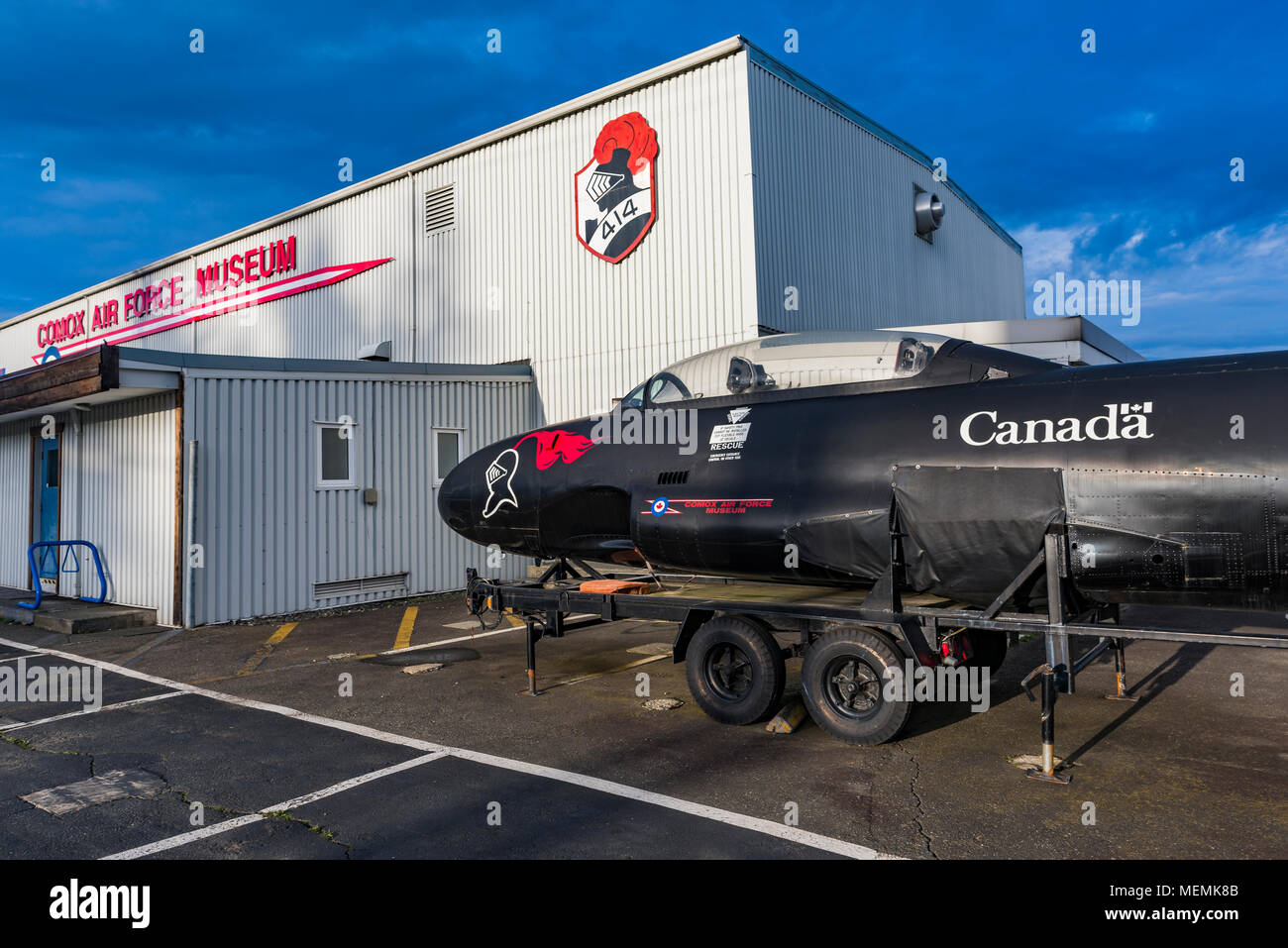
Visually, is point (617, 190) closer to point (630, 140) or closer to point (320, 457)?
point (630, 140)

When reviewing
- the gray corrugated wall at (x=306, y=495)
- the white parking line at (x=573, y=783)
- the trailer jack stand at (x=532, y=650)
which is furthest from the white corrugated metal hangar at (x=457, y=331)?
the trailer jack stand at (x=532, y=650)

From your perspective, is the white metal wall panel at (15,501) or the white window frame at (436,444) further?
the white metal wall panel at (15,501)

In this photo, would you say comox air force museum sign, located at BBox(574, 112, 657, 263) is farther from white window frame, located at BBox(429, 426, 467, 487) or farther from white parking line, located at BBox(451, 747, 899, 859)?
white parking line, located at BBox(451, 747, 899, 859)

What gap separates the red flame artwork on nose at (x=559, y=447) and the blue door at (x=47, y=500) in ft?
37.7

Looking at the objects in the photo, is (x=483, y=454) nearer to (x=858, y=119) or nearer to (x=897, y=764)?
(x=897, y=764)

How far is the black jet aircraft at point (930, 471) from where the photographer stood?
17.7 ft

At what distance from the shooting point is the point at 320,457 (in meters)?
13.8

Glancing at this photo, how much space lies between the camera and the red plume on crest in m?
15.6

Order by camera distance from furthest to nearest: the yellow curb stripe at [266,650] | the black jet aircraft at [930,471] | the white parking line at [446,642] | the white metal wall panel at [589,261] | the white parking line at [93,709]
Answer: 1. the white metal wall panel at [589,261]
2. the white parking line at [446,642]
3. the yellow curb stripe at [266,650]
4. the white parking line at [93,709]
5. the black jet aircraft at [930,471]

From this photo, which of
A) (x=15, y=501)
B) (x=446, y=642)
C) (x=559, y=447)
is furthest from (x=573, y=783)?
(x=15, y=501)

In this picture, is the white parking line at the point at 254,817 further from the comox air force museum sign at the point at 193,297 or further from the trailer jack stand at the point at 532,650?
the comox air force museum sign at the point at 193,297
